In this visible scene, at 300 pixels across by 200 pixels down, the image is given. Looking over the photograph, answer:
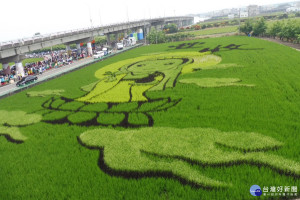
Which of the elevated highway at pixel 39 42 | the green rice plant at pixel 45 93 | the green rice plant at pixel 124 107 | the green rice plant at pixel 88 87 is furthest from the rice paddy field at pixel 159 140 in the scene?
the elevated highway at pixel 39 42

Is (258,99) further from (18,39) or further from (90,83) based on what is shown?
(18,39)

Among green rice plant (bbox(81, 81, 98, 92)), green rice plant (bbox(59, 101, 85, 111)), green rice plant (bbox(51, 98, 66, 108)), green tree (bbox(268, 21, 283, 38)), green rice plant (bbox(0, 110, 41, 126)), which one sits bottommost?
green rice plant (bbox(0, 110, 41, 126))

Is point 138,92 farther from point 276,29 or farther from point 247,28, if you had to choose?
point 247,28

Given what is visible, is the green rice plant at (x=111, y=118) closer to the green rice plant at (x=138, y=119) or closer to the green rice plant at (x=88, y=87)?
the green rice plant at (x=138, y=119)

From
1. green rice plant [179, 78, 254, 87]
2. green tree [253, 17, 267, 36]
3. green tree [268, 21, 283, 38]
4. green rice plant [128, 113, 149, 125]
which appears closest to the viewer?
green rice plant [128, 113, 149, 125]

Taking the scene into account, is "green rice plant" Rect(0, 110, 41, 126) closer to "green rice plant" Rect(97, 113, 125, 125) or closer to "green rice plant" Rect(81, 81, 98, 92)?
"green rice plant" Rect(97, 113, 125, 125)

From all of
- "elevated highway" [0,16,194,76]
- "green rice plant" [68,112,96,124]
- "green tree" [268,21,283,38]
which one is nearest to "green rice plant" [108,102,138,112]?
"green rice plant" [68,112,96,124]

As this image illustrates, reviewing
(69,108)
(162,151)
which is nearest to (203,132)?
(162,151)
